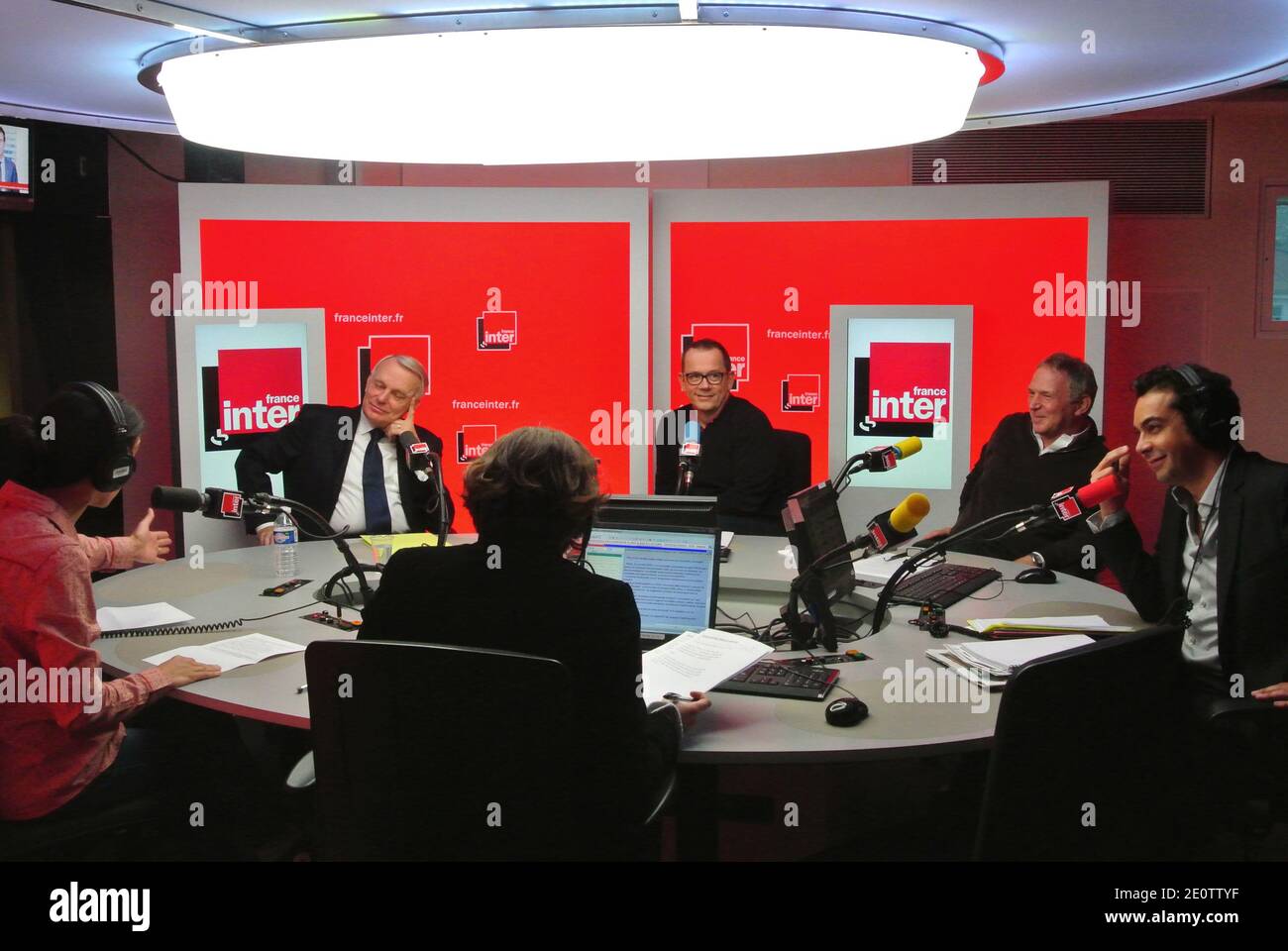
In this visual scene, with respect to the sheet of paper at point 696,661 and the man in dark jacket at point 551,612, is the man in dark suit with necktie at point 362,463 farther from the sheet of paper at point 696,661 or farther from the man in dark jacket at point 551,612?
the man in dark jacket at point 551,612

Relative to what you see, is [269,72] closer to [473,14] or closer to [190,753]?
[473,14]

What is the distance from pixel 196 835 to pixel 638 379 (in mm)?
3393

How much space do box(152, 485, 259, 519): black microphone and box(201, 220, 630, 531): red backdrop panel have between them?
96.1 inches

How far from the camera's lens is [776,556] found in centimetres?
390

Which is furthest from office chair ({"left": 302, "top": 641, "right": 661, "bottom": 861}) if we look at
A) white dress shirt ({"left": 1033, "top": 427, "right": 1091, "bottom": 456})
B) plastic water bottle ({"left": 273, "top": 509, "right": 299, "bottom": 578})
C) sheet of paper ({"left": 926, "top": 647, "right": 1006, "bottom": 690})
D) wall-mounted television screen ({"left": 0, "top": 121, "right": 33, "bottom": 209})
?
wall-mounted television screen ({"left": 0, "top": 121, "right": 33, "bottom": 209})

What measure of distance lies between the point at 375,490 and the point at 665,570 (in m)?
1.99

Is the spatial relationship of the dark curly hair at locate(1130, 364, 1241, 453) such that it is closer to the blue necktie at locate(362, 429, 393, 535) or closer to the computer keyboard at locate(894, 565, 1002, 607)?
the computer keyboard at locate(894, 565, 1002, 607)

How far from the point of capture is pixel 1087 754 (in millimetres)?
1856

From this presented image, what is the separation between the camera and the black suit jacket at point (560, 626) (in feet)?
5.90

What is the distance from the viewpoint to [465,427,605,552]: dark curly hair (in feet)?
6.41

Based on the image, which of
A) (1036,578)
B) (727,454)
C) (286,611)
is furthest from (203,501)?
(1036,578)

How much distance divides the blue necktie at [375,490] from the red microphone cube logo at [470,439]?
1120mm

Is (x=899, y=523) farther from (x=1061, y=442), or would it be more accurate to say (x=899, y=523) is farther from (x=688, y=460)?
(x=1061, y=442)

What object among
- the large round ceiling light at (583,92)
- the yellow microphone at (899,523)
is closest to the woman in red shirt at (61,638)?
the large round ceiling light at (583,92)
